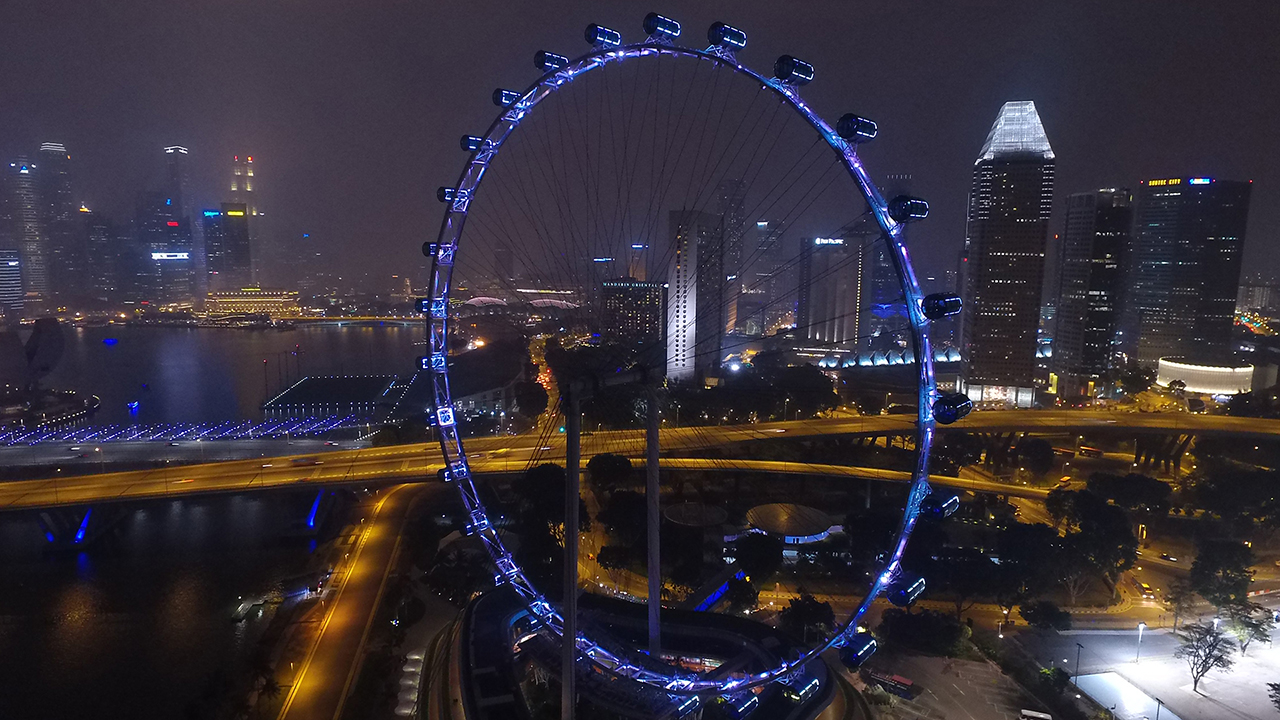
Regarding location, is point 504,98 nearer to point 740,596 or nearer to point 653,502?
point 653,502

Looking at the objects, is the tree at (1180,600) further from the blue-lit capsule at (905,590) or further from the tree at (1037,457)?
the blue-lit capsule at (905,590)

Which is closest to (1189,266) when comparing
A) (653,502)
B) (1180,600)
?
(1180,600)

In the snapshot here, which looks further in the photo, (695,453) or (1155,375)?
(1155,375)

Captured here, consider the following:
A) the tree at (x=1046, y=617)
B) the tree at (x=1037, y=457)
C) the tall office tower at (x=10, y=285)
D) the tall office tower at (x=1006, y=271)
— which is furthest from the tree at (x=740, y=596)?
the tall office tower at (x=10, y=285)

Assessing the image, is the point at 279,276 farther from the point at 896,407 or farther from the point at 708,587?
the point at 708,587

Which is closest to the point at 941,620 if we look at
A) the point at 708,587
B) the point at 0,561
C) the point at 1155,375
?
the point at 708,587

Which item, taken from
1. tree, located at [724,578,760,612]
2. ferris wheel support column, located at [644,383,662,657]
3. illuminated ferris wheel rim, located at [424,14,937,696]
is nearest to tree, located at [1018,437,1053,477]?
tree, located at [724,578,760,612]

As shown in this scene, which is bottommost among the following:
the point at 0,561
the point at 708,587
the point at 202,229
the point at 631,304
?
the point at 0,561

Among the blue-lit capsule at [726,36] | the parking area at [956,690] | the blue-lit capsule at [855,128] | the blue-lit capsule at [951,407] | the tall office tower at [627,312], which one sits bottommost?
the parking area at [956,690]
